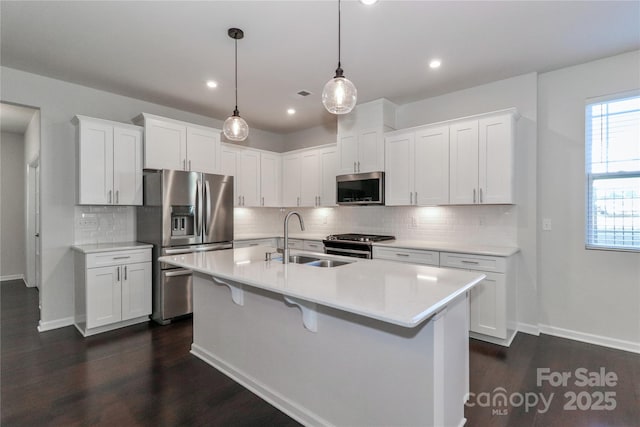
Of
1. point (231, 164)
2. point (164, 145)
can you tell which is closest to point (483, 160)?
point (231, 164)

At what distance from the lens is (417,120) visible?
4211mm

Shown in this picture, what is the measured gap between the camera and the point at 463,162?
352 cm

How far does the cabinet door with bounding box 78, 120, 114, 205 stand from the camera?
11.3 feet

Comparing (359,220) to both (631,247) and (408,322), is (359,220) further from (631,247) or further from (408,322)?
(408,322)

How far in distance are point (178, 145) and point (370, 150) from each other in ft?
8.18

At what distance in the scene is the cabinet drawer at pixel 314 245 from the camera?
4.67 m

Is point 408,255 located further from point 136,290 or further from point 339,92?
point 136,290

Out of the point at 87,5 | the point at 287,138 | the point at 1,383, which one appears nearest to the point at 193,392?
the point at 1,383

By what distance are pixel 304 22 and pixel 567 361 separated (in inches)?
141

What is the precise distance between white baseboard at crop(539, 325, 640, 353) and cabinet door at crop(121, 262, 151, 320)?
4416 millimetres

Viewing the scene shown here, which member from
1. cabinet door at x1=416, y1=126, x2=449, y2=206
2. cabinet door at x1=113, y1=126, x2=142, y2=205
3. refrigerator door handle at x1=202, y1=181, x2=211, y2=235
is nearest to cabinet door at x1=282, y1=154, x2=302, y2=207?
refrigerator door handle at x1=202, y1=181, x2=211, y2=235

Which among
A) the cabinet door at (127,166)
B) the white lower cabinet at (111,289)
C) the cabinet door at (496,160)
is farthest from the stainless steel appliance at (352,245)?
the cabinet door at (127,166)

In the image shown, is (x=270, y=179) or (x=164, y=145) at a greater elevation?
(x=164, y=145)

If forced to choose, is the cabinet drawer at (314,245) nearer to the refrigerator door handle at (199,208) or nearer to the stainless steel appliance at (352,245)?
the stainless steel appliance at (352,245)
